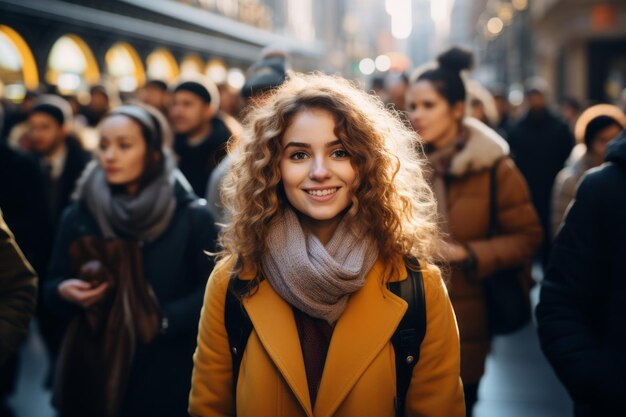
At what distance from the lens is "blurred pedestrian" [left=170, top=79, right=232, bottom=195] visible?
5.79m

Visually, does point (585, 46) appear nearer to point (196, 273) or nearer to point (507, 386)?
point (507, 386)

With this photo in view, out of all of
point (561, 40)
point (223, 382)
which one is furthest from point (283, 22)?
point (223, 382)

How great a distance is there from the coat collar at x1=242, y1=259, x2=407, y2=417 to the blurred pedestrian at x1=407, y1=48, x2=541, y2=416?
4.64ft

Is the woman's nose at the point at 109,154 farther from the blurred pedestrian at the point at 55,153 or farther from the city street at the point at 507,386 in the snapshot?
the blurred pedestrian at the point at 55,153

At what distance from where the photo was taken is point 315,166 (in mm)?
2496

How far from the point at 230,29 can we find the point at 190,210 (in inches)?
1571

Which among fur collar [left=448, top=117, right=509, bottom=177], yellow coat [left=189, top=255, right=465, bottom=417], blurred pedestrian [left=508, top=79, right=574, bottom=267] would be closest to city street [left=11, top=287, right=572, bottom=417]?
fur collar [left=448, top=117, right=509, bottom=177]

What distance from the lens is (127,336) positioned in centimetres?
360

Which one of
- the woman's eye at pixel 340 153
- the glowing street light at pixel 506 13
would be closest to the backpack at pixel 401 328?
the woman's eye at pixel 340 153

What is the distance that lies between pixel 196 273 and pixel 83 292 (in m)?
0.56

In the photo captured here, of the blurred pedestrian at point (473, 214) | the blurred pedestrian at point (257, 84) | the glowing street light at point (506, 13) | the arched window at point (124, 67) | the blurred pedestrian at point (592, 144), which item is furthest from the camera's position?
the glowing street light at point (506, 13)

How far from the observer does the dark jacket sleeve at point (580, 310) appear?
98.1 inches

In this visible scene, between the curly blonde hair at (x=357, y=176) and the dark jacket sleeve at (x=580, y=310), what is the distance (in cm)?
48

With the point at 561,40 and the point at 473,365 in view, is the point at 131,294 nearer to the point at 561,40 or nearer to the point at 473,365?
the point at 473,365
